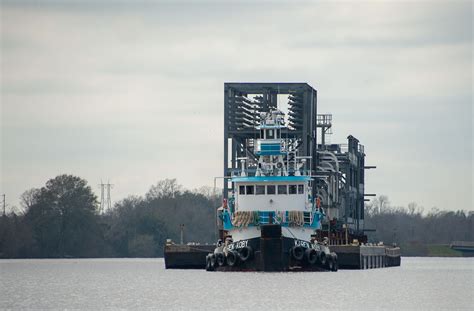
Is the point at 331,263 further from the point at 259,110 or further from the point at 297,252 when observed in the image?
the point at 259,110

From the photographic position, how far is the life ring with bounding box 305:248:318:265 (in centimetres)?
10300

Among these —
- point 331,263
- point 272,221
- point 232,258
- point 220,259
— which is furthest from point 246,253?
point 331,263

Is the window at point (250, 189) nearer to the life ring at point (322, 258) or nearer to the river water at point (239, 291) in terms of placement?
the river water at point (239, 291)

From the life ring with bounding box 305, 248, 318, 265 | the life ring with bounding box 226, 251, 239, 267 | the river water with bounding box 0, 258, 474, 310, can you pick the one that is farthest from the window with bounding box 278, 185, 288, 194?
the river water with bounding box 0, 258, 474, 310

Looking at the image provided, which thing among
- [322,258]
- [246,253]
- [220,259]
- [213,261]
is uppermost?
[246,253]

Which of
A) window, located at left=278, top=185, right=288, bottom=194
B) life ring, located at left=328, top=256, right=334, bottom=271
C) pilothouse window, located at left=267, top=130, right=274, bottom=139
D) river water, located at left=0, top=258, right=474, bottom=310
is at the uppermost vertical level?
pilothouse window, located at left=267, top=130, right=274, bottom=139

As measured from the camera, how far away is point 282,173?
106500mm

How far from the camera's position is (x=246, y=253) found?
4011 inches

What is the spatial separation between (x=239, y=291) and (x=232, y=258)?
16028 mm

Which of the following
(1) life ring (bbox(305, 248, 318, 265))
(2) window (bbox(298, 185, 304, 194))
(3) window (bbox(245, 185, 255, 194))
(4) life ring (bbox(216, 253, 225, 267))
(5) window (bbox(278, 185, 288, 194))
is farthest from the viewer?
(4) life ring (bbox(216, 253, 225, 267))

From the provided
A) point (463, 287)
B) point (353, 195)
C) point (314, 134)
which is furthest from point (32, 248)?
point (463, 287)

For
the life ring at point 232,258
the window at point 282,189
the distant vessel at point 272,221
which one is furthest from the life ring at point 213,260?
the window at point 282,189

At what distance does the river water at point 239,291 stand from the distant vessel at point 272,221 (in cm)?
107

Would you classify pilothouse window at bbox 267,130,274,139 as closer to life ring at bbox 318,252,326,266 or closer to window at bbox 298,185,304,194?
window at bbox 298,185,304,194
